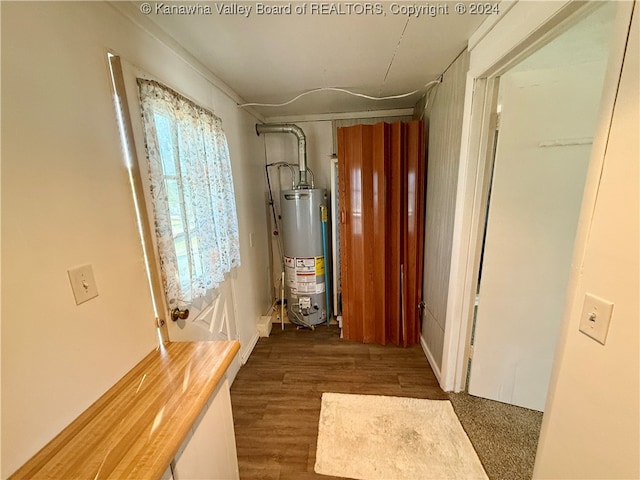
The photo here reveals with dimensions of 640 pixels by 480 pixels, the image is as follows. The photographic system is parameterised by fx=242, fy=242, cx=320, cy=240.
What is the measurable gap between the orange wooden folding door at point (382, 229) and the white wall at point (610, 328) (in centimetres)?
155

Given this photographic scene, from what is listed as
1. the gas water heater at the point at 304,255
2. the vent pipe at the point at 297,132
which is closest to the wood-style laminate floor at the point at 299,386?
the gas water heater at the point at 304,255

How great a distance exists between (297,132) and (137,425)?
8.60 feet

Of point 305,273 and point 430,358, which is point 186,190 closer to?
point 305,273

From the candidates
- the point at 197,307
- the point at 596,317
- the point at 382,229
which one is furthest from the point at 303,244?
the point at 596,317

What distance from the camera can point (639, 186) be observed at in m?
0.60

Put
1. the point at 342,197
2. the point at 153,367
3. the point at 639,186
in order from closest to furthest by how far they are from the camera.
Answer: the point at 639,186, the point at 153,367, the point at 342,197

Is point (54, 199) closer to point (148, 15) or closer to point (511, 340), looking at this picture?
point (148, 15)

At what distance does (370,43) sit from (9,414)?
2.12 metres

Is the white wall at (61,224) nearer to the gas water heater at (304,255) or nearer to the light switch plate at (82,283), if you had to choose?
the light switch plate at (82,283)

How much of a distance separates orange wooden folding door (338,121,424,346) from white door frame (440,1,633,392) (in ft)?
2.05

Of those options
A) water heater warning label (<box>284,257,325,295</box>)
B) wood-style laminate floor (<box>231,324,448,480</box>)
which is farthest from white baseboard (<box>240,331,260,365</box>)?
water heater warning label (<box>284,257,325,295</box>)

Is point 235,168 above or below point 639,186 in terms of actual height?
above

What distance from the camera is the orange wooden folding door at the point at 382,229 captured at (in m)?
2.24

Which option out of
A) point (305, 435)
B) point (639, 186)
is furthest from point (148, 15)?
point (305, 435)
